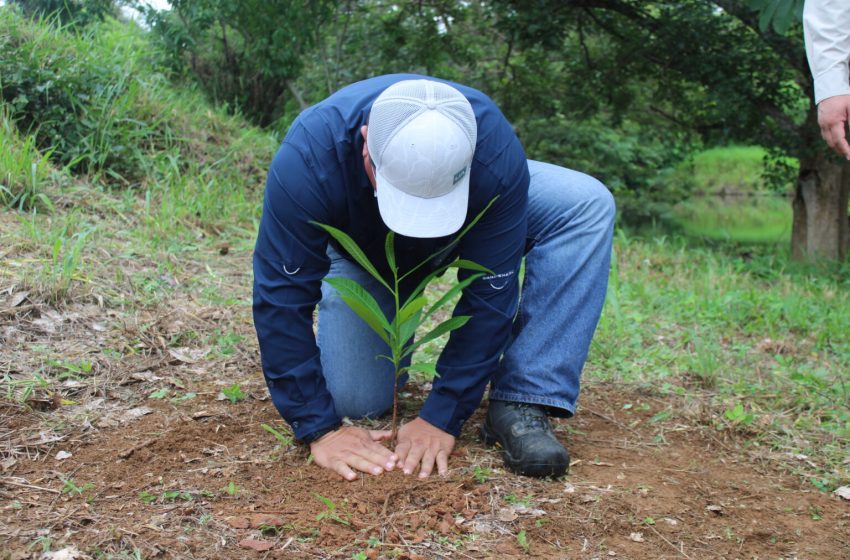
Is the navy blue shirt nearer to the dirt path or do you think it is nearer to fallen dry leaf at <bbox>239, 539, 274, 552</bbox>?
the dirt path

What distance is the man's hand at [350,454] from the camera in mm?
2166

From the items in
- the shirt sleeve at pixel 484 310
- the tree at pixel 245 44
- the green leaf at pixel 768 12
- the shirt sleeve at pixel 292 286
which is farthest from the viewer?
the tree at pixel 245 44

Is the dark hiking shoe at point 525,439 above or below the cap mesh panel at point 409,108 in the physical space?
below

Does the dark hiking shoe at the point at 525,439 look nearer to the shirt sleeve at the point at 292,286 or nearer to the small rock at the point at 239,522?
the shirt sleeve at the point at 292,286

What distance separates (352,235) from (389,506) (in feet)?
2.45

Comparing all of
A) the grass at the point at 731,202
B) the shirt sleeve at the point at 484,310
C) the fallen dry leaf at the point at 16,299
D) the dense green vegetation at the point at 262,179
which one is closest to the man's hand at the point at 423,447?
the shirt sleeve at the point at 484,310

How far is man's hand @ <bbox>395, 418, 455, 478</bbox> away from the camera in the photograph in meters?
2.19

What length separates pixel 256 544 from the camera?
6.07 ft

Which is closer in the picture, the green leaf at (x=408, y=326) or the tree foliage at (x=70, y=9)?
the green leaf at (x=408, y=326)

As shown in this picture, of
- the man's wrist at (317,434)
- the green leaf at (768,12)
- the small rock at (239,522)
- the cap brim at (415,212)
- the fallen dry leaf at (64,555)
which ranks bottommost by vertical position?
the fallen dry leaf at (64,555)

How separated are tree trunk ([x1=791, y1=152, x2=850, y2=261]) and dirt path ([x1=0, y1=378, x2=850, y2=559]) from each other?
202 inches

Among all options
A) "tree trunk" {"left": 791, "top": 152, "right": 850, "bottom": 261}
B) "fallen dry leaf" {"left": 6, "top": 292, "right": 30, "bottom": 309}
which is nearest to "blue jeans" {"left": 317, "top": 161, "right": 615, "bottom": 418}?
"fallen dry leaf" {"left": 6, "top": 292, "right": 30, "bottom": 309}

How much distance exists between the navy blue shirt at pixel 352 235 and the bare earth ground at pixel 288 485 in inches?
9.1

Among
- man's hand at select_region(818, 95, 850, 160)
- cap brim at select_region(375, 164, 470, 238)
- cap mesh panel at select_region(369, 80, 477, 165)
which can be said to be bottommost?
cap brim at select_region(375, 164, 470, 238)
